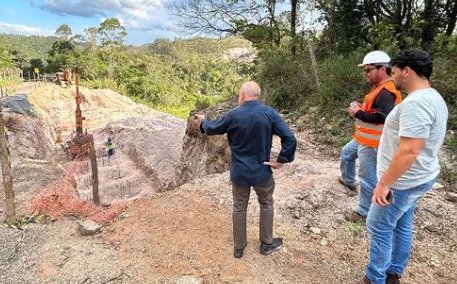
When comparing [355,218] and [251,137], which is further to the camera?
[355,218]

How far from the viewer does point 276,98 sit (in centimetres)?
998

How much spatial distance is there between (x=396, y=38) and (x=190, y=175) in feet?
20.2

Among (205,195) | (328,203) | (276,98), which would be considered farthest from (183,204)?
(276,98)

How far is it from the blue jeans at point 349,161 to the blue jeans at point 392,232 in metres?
1.50

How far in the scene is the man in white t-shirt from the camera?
7.47 feet

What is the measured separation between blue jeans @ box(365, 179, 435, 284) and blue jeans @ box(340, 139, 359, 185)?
1499 millimetres

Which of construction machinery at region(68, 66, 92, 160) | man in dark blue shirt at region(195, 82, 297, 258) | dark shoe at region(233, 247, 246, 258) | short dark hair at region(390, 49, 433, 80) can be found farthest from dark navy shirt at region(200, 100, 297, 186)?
construction machinery at region(68, 66, 92, 160)

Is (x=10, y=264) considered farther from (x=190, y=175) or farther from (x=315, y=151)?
(x=190, y=175)

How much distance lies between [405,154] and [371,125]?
1.24m

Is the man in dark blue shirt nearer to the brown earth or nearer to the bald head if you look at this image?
the bald head

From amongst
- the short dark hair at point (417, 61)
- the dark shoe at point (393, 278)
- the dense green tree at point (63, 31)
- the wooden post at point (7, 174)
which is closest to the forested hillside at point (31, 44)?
the dense green tree at point (63, 31)

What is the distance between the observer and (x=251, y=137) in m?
3.28

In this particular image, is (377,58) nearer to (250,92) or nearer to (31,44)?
(250,92)

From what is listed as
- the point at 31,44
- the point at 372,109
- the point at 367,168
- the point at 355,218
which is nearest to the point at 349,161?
the point at 355,218
